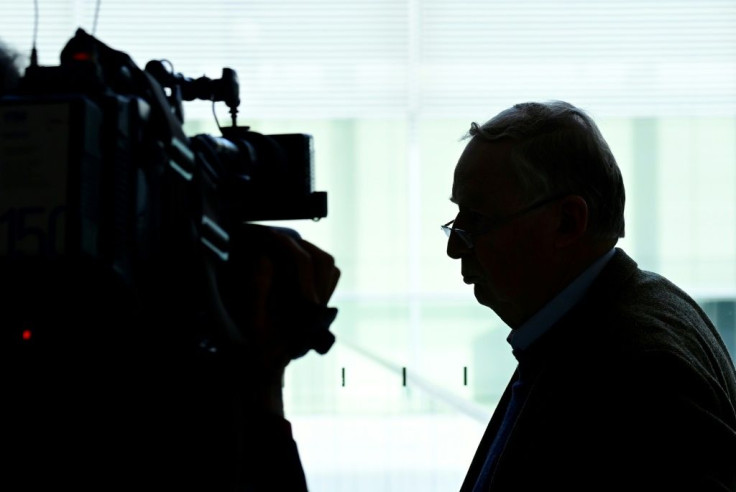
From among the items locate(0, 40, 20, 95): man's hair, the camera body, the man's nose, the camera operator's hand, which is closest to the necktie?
the man's nose

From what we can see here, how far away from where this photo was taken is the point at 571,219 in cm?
145

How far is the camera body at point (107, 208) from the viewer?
72 centimetres

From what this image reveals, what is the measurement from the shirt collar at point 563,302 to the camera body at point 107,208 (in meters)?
0.64

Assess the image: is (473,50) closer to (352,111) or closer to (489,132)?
(352,111)

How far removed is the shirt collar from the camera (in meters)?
1.45

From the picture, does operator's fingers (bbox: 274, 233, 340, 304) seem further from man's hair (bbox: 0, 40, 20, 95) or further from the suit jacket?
the suit jacket

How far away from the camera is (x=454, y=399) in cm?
363

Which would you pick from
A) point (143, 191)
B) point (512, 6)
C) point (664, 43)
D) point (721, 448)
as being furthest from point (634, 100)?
point (143, 191)

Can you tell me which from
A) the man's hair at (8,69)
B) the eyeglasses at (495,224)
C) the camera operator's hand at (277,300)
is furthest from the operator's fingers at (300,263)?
the eyeglasses at (495,224)

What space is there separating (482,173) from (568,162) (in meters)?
0.14

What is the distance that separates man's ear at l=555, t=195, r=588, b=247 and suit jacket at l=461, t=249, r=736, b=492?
0.07 m

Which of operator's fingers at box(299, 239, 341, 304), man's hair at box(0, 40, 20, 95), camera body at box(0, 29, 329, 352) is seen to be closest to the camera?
camera body at box(0, 29, 329, 352)

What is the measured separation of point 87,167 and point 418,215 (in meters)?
2.92

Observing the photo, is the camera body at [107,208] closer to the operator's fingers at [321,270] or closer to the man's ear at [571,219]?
the operator's fingers at [321,270]
